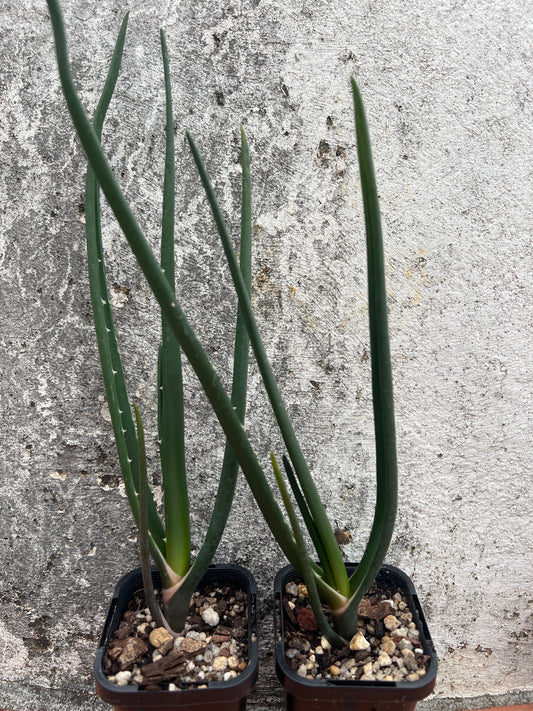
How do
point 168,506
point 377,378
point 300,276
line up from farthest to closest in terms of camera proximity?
point 300,276
point 168,506
point 377,378

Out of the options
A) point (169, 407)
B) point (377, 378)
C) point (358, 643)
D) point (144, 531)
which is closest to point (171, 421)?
point (169, 407)

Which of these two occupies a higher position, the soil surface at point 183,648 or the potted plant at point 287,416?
the potted plant at point 287,416

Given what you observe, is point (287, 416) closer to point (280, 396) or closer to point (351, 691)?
point (280, 396)

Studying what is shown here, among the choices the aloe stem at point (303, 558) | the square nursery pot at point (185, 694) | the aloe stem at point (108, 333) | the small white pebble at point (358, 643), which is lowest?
the square nursery pot at point (185, 694)

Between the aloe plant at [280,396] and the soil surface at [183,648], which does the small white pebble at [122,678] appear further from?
the aloe plant at [280,396]

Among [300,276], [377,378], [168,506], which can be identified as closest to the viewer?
[377,378]

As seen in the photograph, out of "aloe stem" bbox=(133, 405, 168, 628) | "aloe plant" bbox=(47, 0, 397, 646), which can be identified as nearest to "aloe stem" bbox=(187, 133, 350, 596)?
"aloe plant" bbox=(47, 0, 397, 646)

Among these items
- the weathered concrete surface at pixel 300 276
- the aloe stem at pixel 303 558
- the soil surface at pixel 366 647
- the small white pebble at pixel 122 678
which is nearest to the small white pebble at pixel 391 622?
the soil surface at pixel 366 647
